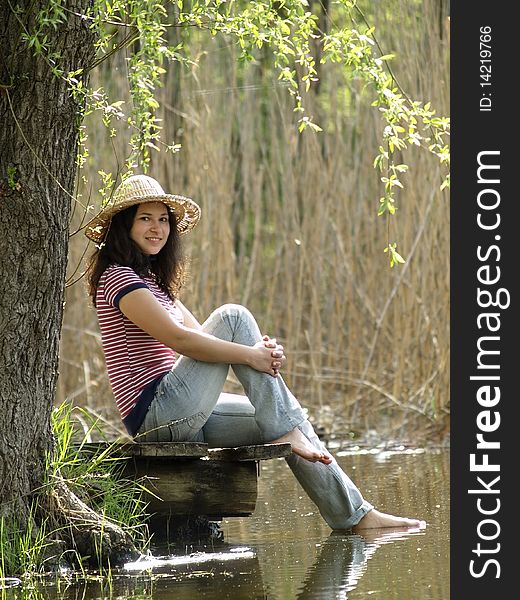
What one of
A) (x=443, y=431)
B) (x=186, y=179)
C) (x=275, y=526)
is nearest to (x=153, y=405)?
(x=275, y=526)

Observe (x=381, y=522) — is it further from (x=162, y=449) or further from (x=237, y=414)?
(x=162, y=449)

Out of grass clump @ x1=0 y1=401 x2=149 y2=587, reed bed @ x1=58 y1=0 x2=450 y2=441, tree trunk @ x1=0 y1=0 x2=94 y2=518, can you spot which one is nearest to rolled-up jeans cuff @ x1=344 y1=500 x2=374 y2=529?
grass clump @ x1=0 y1=401 x2=149 y2=587

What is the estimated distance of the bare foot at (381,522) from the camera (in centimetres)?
430

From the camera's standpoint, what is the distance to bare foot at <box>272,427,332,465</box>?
421 centimetres

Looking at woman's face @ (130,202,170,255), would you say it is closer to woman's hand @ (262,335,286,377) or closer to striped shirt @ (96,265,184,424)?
striped shirt @ (96,265,184,424)

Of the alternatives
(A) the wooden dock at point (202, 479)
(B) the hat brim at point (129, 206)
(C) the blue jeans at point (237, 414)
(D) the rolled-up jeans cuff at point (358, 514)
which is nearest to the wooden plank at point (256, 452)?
(A) the wooden dock at point (202, 479)

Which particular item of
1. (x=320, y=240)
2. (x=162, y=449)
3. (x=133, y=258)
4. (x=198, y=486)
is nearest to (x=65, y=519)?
(x=162, y=449)

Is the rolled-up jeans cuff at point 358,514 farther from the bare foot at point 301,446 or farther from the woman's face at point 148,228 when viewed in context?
the woman's face at point 148,228

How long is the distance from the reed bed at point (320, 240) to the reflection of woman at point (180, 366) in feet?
7.47

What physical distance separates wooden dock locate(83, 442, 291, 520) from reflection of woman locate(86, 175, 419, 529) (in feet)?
0.32

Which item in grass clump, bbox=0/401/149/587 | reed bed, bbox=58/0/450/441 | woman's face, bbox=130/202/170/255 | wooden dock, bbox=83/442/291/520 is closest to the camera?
grass clump, bbox=0/401/149/587

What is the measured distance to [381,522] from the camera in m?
4.31

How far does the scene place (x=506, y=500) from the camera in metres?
3.77

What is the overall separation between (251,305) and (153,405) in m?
3.36
